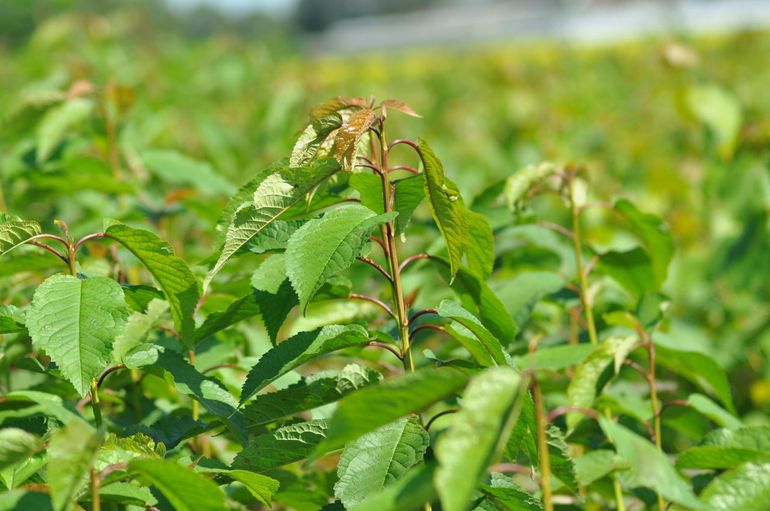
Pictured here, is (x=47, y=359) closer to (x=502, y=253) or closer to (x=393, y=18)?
(x=502, y=253)

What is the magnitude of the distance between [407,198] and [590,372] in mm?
474

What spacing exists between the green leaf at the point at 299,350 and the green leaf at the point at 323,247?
6 centimetres

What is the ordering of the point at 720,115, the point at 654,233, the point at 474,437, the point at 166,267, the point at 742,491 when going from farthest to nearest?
the point at 720,115, the point at 654,233, the point at 166,267, the point at 742,491, the point at 474,437

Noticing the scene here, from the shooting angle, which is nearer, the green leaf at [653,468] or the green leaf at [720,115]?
the green leaf at [653,468]

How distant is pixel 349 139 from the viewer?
4.09 ft

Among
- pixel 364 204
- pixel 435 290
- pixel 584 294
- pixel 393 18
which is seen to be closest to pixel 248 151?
pixel 435 290

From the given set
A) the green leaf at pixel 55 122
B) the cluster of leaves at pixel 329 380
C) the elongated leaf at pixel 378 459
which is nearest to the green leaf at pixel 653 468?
the cluster of leaves at pixel 329 380

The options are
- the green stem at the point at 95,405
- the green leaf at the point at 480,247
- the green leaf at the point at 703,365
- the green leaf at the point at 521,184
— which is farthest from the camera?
the green leaf at the point at 521,184

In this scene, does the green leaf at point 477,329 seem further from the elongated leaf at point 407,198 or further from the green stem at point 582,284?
the green stem at point 582,284

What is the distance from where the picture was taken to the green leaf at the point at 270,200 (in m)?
1.28

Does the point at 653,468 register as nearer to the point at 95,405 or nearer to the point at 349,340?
the point at 349,340

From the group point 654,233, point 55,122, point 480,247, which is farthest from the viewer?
point 55,122

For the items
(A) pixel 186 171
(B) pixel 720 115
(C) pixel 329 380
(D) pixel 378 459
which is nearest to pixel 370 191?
(C) pixel 329 380

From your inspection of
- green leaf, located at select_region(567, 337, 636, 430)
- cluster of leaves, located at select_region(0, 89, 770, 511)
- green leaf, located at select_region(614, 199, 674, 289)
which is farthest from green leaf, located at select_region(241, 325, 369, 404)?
green leaf, located at select_region(614, 199, 674, 289)
